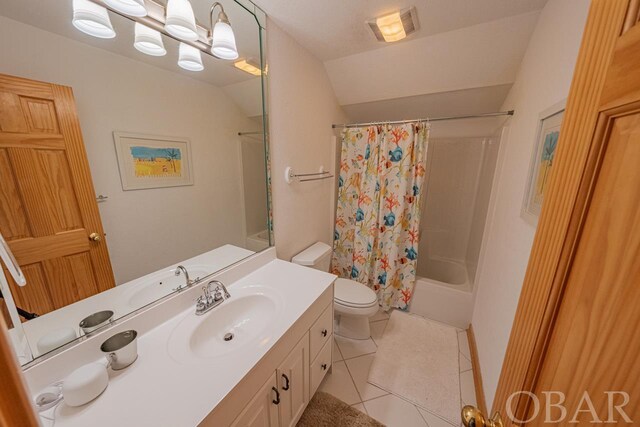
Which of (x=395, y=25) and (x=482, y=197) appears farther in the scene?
(x=482, y=197)

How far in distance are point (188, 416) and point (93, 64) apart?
1.15 m

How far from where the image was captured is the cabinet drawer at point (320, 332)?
47.4 inches

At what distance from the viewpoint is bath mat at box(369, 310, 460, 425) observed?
1.42 metres

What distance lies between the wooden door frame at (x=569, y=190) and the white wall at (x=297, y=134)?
4.38 feet

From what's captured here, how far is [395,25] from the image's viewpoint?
141 cm

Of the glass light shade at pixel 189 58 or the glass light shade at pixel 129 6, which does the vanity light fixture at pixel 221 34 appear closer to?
the glass light shade at pixel 189 58

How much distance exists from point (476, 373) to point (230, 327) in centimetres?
164

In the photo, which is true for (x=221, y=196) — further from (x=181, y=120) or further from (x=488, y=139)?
(x=488, y=139)

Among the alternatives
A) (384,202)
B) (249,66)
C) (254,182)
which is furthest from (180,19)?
(384,202)

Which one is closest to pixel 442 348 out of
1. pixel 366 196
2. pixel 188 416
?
pixel 366 196

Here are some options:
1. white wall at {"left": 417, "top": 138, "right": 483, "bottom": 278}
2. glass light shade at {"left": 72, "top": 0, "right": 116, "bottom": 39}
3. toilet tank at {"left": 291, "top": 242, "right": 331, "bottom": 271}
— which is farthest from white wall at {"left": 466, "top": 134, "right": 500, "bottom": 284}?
glass light shade at {"left": 72, "top": 0, "right": 116, "bottom": 39}

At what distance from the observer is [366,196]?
2164mm

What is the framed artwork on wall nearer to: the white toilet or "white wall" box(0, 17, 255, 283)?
the white toilet

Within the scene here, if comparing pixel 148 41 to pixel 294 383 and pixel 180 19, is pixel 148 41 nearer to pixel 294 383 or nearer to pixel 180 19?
pixel 180 19
